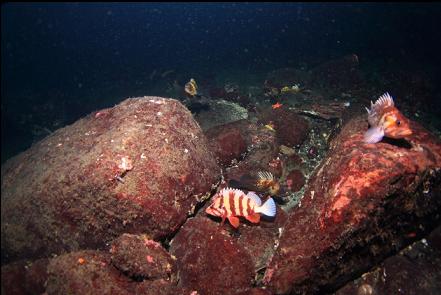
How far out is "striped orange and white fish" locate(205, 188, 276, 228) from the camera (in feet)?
14.5

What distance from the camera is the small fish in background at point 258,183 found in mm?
5738

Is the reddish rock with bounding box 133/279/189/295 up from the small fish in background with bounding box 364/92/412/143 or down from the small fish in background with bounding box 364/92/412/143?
down

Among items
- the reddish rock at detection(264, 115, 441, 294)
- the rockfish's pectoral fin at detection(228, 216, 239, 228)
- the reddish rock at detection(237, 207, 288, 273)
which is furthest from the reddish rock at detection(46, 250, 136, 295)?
the reddish rock at detection(264, 115, 441, 294)

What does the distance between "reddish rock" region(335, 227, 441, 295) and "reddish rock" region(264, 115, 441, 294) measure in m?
0.27

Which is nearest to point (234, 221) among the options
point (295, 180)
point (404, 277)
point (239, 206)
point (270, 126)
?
point (239, 206)

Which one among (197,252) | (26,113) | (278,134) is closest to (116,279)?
(197,252)

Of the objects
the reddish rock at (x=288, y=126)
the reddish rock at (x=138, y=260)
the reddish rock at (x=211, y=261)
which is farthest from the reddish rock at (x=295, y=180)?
the reddish rock at (x=138, y=260)

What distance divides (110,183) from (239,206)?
200cm

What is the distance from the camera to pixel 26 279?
180 inches

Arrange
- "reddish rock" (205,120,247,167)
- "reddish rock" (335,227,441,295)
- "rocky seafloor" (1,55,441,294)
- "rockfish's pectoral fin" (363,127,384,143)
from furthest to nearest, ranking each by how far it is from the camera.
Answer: "reddish rock" (205,120,247,167)
"reddish rock" (335,227,441,295)
"rockfish's pectoral fin" (363,127,384,143)
"rocky seafloor" (1,55,441,294)

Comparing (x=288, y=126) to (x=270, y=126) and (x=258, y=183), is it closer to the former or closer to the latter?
(x=270, y=126)

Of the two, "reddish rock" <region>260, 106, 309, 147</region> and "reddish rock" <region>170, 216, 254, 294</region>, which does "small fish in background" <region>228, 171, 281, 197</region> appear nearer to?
"reddish rock" <region>170, 216, 254, 294</region>

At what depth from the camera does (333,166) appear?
425 cm

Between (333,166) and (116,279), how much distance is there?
3500mm
